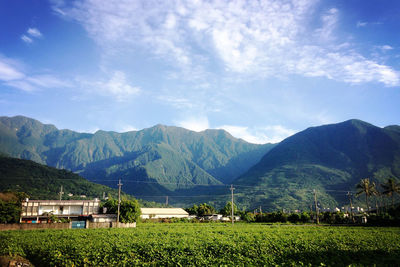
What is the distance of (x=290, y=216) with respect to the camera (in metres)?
92.4

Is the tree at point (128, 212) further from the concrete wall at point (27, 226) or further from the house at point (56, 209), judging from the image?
the house at point (56, 209)

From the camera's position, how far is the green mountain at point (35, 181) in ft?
497

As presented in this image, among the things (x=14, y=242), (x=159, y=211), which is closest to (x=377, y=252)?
(x=14, y=242)

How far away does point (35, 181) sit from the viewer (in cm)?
16750

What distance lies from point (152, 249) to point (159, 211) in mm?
104352

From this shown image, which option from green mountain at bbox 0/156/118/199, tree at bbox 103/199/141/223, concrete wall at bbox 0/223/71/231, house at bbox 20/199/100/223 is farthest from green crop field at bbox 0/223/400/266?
green mountain at bbox 0/156/118/199

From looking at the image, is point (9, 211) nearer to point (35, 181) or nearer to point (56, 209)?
point (56, 209)

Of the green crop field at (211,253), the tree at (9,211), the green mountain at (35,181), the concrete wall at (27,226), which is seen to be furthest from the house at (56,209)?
the green mountain at (35,181)

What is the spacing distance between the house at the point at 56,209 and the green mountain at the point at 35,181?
72.0 metres

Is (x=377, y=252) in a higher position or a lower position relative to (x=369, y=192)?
lower

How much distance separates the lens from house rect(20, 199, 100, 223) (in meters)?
79.4

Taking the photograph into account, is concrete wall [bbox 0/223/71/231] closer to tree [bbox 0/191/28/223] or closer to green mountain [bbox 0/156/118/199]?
tree [bbox 0/191/28/223]

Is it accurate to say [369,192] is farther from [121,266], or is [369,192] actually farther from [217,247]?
[121,266]

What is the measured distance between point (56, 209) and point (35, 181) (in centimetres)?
10225
